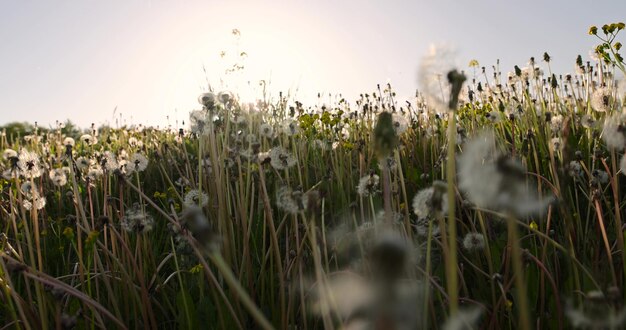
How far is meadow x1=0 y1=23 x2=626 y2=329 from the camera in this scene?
0.70 m

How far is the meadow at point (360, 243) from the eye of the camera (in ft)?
2.29

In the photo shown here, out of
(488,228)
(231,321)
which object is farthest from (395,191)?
(231,321)

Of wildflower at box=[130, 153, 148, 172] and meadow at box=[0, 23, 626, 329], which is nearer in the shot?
meadow at box=[0, 23, 626, 329]

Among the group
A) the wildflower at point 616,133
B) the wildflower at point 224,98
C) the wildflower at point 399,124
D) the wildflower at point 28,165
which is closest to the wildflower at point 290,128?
the wildflower at point 224,98

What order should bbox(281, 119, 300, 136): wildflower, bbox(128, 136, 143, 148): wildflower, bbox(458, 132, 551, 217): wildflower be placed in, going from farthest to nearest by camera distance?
bbox(128, 136, 143, 148): wildflower → bbox(281, 119, 300, 136): wildflower → bbox(458, 132, 551, 217): wildflower

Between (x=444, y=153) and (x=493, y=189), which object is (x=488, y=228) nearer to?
(x=444, y=153)

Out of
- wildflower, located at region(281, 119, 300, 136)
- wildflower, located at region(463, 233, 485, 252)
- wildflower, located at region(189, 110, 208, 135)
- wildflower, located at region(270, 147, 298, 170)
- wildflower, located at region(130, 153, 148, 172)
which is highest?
wildflower, located at region(189, 110, 208, 135)

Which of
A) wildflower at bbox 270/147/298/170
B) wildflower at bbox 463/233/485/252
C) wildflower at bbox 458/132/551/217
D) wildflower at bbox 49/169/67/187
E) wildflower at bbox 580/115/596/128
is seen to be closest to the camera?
wildflower at bbox 458/132/551/217

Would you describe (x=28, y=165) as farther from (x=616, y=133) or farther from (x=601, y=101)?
(x=601, y=101)

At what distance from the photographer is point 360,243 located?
1447mm

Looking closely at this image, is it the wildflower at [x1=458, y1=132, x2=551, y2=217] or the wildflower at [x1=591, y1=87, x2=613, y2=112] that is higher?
the wildflower at [x1=458, y1=132, x2=551, y2=217]

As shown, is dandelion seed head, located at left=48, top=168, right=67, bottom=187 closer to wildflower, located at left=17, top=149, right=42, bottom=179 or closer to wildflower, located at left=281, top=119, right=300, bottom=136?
wildflower, located at left=17, top=149, right=42, bottom=179

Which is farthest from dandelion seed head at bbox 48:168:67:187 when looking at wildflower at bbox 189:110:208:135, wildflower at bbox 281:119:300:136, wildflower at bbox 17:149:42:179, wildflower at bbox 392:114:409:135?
wildflower at bbox 392:114:409:135

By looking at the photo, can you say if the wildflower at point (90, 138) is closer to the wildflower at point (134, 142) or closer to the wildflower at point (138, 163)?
the wildflower at point (134, 142)
